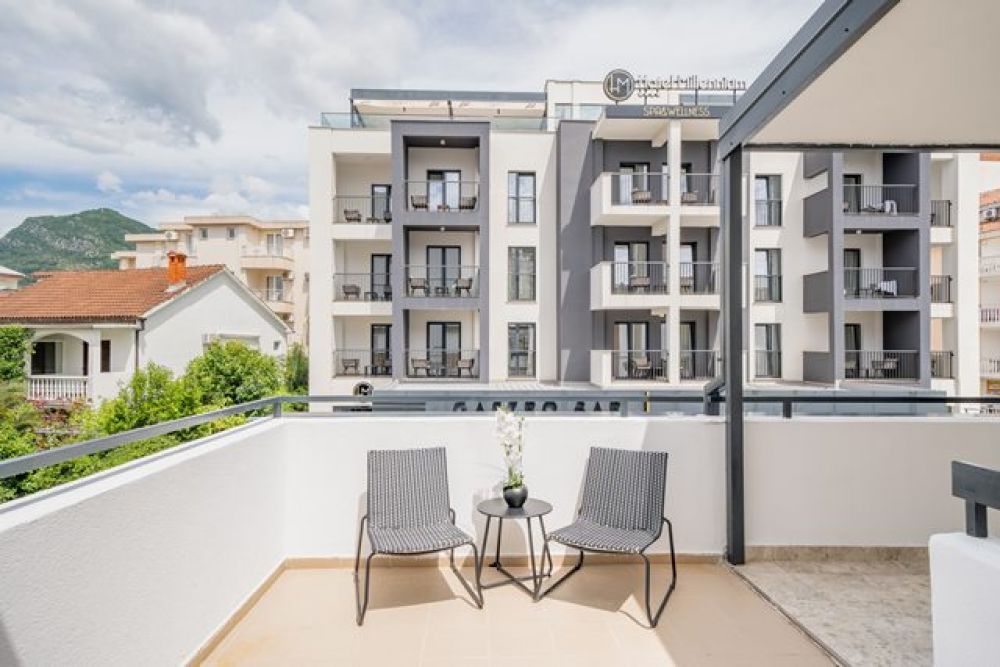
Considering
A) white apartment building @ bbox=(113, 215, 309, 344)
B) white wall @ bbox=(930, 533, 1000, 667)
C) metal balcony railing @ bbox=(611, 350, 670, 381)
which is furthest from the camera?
white apartment building @ bbox=(113, 215, 309, 344)

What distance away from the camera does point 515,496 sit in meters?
3.93

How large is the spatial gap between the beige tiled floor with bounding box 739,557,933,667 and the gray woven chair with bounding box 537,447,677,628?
0.79 metres

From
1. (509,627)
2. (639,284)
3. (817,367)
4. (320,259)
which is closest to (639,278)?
(639,284)

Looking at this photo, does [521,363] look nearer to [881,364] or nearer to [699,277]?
[699,277]

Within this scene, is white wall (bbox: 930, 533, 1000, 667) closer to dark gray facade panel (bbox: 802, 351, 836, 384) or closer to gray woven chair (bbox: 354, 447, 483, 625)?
gray woven chair (bbox: 354, 447, 483, 625)

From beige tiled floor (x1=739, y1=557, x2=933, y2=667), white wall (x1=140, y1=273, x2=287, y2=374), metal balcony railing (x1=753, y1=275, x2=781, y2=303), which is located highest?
metal balcony railing (x1=753, y1=275, x2=781, y2=303)

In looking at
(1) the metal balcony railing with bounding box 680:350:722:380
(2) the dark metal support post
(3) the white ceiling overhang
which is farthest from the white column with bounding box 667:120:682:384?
(2) the dark metal support post

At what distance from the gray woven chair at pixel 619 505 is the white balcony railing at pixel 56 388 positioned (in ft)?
59.0

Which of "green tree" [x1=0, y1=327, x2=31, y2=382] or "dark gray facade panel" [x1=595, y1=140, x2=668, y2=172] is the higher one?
"dark gray facade panel" [x1=595, y1=140, x2=668, y2=172]

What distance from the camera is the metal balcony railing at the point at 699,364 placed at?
14.7 meters

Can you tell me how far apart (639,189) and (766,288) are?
15.3 ft

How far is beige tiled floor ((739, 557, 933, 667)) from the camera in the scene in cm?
312

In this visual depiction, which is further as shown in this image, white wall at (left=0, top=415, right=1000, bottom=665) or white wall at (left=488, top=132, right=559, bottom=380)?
white wall at (left=488, top=132, right=559, bottom=380)

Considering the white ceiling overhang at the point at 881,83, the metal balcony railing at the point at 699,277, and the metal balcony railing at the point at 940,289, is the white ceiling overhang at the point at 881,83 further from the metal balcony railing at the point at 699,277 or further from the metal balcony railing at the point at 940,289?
the metal balcony railing at the point at 940,289
